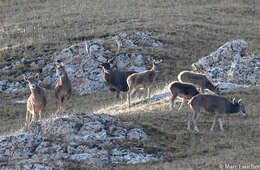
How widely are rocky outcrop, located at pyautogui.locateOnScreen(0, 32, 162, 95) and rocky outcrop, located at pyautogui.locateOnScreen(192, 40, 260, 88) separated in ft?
21.0

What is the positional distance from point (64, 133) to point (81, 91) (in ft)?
50.8

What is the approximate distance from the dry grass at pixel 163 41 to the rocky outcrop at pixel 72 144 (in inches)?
24.7

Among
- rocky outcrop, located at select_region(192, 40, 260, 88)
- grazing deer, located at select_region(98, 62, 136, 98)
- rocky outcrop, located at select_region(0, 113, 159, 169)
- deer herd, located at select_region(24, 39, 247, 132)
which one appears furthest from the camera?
grazing deer, located at select_region(98, 62, 136, 98)

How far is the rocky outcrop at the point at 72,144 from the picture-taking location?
18.3 m

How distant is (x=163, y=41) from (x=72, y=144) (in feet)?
76.2

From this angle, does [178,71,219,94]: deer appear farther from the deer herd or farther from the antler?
the antler

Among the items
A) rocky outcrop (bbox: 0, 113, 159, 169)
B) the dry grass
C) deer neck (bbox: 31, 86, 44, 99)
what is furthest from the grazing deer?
rocky outcrop (bbox: 0, 113, 159, 169)

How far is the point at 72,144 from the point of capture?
19.0 metres

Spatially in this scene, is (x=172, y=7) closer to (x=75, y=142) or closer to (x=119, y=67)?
(x=119, y=67)

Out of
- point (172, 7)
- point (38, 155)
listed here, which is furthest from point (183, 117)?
point (172, 7)

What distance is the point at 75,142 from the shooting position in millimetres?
19156

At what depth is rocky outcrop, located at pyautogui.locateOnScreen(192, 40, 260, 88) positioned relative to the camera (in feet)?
95.7

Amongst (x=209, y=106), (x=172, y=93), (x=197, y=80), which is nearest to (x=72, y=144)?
(x=209, y=106)

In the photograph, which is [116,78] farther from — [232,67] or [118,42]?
[118,42]
